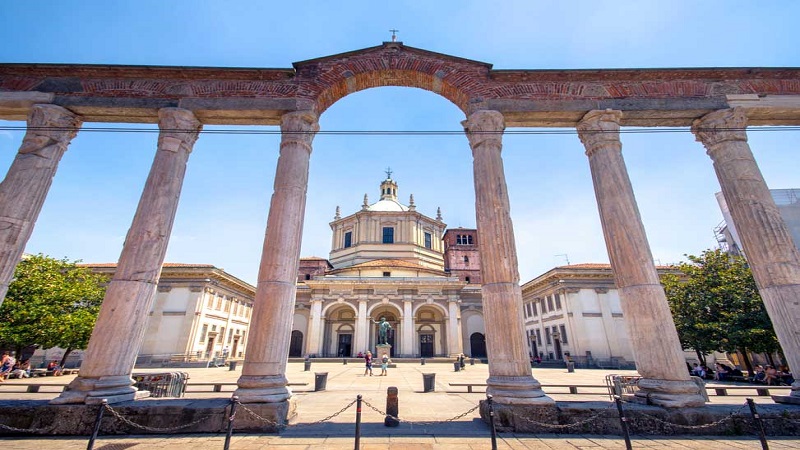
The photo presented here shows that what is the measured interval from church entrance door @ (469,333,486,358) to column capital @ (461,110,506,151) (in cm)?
3090

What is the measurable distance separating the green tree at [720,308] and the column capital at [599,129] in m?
15.6

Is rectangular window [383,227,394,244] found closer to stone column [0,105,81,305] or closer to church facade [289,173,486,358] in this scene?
church facade [289,173,486,358]

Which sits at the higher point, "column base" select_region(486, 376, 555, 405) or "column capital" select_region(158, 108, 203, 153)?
"column capital" select_region(158, 108, 203, 153)

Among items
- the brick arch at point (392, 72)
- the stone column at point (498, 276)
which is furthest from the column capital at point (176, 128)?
the stone column at point (498, 276)

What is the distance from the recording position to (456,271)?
1645 inches

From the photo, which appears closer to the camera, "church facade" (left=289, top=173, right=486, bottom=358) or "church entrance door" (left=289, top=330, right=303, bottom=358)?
"church facade" (left=289, top=173, right=486, bottom=358)

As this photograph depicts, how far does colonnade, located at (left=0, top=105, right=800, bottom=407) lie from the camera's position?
606 centimetres

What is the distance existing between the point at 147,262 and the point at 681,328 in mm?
24564

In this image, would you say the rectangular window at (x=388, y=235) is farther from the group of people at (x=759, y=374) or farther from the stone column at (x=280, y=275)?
the stone column at (x=280, y=275)

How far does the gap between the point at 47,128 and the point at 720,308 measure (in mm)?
27649

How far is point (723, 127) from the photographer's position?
317 inches

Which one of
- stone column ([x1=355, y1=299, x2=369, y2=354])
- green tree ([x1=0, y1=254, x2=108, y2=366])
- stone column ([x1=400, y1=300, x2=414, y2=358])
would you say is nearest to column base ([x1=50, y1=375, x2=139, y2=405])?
green tree ([x1=0, y1=254, x2=108, y2=366])

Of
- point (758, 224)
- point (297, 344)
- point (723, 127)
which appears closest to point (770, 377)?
point (758, 224)

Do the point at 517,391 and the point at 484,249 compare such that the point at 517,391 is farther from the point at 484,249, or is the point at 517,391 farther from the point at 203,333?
the point at 203,333
